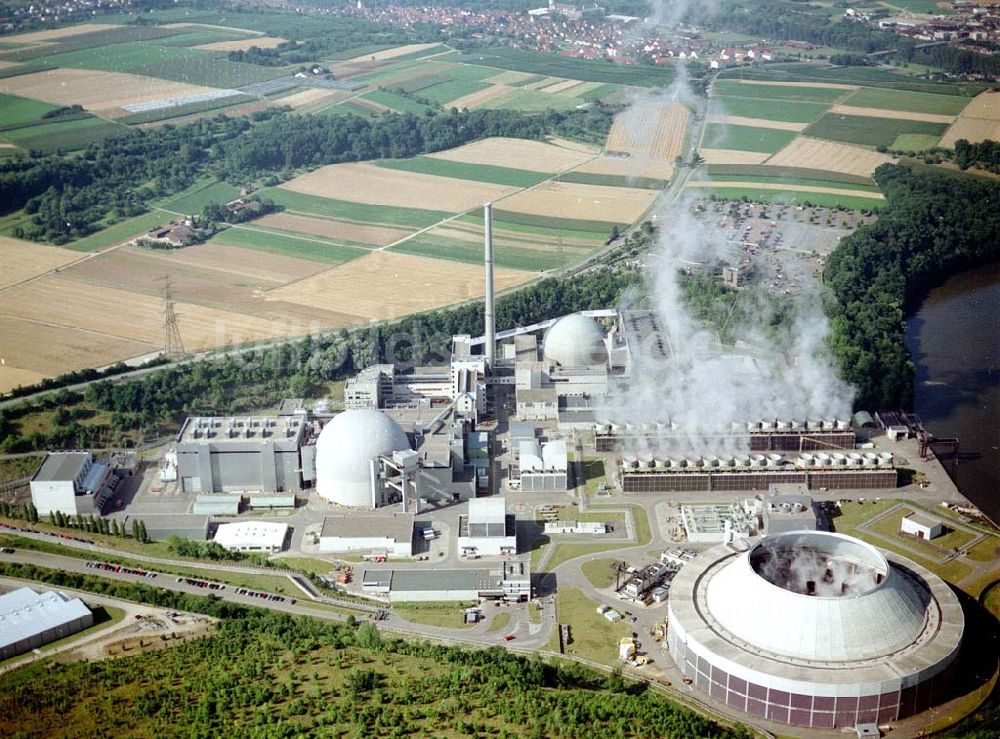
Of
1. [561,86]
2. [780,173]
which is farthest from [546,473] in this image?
[561,86]

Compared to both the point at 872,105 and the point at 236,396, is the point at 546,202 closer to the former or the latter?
the point at 872,105

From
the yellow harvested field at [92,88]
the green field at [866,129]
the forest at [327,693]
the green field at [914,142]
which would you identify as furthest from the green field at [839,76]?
the forest at [327,693]

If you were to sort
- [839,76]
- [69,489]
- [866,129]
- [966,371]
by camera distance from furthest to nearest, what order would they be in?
[839,76] < [866,129] < [966,371] < [69,489]

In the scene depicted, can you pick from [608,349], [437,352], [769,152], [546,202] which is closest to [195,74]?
[546,202]

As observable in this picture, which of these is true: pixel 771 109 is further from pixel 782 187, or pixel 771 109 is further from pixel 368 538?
pixel 368 538

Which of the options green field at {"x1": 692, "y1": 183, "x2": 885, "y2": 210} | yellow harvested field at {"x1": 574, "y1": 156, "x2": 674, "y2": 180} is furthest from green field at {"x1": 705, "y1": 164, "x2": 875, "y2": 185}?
yellow harvested field at {"x1": 574, "y1": 156, "x2": 674, "y2": 180}

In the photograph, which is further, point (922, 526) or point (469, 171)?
point (469, 171)

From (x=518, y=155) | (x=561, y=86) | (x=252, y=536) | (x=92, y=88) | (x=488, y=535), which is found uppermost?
(x=92, y=88)
